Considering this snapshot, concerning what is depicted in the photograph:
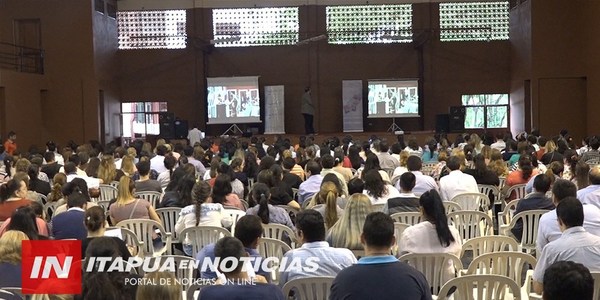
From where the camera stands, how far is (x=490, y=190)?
384 inches

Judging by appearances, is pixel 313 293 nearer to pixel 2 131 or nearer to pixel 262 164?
pixel 262 164

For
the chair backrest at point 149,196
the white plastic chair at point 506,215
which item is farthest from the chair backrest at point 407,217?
the chair backrest at point 149,196

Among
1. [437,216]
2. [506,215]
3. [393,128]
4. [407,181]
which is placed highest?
[393,128]

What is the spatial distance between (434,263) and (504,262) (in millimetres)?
440

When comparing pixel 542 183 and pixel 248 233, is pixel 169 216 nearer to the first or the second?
pixel 248 233

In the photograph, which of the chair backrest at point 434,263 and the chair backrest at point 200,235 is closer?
the chair backrest at point 434,263

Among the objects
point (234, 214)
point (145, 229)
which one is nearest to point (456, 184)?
point (234, 214)

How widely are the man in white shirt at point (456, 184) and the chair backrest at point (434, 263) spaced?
356 cm

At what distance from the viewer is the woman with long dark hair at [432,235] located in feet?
18.8

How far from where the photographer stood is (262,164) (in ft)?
33.1

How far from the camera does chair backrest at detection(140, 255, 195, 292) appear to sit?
17.2 feet

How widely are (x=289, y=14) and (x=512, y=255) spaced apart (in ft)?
Result: 59.1

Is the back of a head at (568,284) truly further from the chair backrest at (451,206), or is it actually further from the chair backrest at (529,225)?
the chair backrest at (451,206)

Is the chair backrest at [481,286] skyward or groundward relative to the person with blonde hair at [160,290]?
groundward
